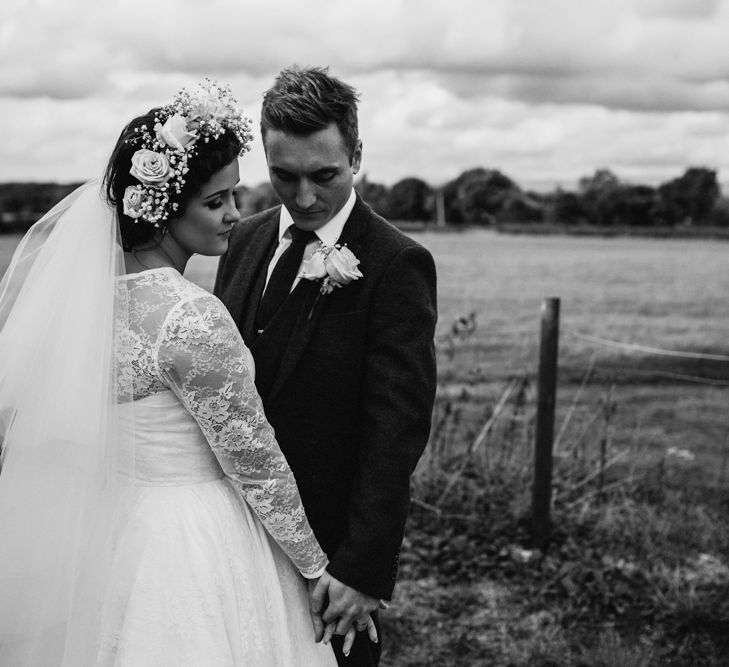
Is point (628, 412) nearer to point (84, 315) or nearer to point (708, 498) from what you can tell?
point (708, 498)

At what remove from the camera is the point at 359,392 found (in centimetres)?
271

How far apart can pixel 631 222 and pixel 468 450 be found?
2566 cm

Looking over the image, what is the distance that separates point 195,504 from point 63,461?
386 millimetres

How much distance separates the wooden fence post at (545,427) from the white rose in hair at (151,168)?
3518 millimetres

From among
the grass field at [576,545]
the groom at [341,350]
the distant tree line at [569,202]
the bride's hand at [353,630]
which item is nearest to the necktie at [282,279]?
the groom at [341,350]

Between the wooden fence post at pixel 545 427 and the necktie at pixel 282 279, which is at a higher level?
the necktie at pixel 282 279

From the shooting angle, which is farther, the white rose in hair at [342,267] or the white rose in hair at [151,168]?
the white rose in hair at [342,267]

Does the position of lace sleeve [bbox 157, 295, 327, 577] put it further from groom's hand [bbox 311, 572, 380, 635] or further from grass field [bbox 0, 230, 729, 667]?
grass field [bbox 0, 230, 729, 667]

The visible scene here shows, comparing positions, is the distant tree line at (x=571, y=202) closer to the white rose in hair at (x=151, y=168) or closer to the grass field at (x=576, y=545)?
the grass field at (x=576, y=545)

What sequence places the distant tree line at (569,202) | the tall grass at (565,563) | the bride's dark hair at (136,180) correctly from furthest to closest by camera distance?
the distant tree line at (569,202), the tall grass at (565,563), the bride's dark hair at (136,180)

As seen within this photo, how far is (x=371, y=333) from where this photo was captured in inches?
105

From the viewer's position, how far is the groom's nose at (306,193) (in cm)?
271

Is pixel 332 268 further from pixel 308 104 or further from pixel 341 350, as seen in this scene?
pixel 308 104

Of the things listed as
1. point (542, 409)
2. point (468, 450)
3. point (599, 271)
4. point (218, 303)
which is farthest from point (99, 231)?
point (599, 271)
